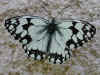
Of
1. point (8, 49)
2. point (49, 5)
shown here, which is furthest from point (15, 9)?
point (8, 49)

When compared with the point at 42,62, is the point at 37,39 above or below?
above

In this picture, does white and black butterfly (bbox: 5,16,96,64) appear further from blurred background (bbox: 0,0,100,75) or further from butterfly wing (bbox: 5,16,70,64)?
blurred background (bbox: 0,0,100,75)

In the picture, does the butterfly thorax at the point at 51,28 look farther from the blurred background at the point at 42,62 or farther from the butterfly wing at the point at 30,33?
the blurred background at the point at 42,62

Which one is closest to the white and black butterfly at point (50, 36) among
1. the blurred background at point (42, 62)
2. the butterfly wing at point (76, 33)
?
the butterfly wing at point (76, 33)

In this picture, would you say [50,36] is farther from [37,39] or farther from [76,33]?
[76,33]

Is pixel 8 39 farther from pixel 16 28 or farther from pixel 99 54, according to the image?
pixel 99 54

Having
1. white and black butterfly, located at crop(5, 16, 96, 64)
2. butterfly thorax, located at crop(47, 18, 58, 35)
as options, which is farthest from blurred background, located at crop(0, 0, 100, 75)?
butterfly thorax, located at crop(47, 18, 58, 35)

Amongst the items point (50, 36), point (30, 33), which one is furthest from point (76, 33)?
point (30, 33)
